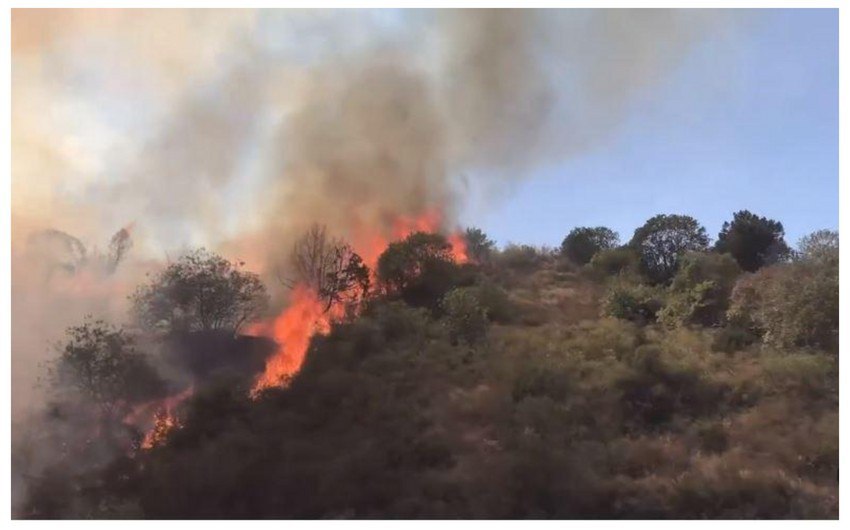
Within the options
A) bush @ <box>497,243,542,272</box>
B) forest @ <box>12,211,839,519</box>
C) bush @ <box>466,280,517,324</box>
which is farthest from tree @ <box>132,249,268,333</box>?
bush @ <box>497,243,542,272</box>

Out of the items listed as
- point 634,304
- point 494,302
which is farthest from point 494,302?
point 634,304

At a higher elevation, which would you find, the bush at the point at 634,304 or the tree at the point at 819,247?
the tree at the point at 819,247

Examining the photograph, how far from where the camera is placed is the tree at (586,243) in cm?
2508

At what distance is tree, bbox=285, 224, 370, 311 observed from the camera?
20094mm

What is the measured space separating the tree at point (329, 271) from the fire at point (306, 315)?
0.26 m

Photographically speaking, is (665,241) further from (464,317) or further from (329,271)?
(329,271)

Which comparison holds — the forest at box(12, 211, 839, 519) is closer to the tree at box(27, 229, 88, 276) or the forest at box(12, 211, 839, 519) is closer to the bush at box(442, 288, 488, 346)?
the bush at box(442, 288, 488, 346)

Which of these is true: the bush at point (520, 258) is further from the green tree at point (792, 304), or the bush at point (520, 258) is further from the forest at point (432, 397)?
the green tree at point (792, 304)

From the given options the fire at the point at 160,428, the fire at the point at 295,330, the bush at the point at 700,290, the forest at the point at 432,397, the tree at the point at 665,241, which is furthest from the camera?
the tree at the point at 665,241

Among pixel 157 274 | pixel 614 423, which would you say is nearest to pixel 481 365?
pixel 614 423

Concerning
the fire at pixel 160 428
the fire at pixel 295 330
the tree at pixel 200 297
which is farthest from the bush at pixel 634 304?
the fire at pixel 160 428

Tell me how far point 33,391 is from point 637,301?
1660cm

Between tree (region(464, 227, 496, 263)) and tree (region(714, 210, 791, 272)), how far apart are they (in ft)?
26.5

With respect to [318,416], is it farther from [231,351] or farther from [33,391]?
[33,391]
